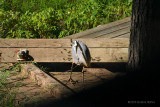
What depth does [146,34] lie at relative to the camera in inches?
137

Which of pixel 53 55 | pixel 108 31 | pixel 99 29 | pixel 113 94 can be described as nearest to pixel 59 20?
pixel 99 29

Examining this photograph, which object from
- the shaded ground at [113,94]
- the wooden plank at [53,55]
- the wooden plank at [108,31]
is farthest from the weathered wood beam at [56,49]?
the shaded ground at [113,94]

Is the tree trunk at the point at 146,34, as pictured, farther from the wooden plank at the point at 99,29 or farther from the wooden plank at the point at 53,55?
the wooden plank at the point at 99,29

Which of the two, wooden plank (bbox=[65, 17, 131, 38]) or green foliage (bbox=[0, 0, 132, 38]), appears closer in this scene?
wooden plank (bbox=[65, 17, 131, 38])

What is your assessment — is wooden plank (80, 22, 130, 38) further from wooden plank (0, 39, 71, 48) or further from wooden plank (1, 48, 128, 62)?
wooden plank (0, 39, 71, 48)

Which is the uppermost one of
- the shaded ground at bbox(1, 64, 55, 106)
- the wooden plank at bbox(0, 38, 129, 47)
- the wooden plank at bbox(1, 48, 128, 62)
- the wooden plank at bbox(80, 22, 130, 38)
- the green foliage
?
the green foliage

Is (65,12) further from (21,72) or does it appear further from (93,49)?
(21,72)

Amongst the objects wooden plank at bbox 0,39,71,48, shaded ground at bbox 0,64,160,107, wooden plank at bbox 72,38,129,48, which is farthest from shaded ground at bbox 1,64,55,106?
wooden plank at bbox 72,38,129,48

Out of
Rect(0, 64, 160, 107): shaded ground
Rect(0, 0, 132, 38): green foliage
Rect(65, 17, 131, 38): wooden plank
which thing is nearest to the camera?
Rect(0, 64, 160, 107): shaded ground

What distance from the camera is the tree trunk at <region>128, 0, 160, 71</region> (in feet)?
11.1

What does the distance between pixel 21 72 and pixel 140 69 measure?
1953 mm

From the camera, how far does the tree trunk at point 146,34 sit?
3.39 meters

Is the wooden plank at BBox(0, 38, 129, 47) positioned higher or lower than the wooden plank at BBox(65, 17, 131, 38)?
lower

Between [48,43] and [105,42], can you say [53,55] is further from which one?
[105,42]
